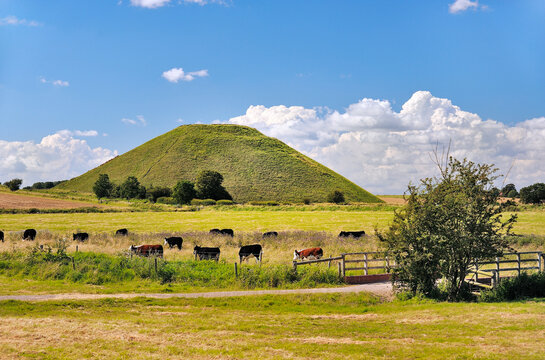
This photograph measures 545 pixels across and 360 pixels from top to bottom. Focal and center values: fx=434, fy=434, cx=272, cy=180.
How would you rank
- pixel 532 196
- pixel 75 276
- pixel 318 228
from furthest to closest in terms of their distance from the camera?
pixel 532 196, pixel 318 228, pixel 75 276

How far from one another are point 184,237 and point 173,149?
131 meters

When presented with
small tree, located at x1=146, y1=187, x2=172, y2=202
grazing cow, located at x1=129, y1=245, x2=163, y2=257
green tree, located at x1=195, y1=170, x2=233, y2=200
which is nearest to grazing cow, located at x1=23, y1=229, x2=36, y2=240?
grazing cow, located at x1=129, y1=245, x2=163, y2=257

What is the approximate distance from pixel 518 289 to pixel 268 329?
12621 millimetres

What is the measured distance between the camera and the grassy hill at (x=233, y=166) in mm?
132000

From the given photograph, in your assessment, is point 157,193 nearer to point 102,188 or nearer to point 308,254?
point 102,188

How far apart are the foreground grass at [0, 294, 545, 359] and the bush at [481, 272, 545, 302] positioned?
6.05 feet

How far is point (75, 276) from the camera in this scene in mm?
22672

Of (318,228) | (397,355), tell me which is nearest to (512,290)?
(397,355)

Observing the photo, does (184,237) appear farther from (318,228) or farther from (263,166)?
(263,166)

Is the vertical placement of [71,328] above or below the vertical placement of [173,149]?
below

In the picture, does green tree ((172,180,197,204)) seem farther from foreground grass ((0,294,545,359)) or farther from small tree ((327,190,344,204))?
foreground grass ((0,294,545,359))

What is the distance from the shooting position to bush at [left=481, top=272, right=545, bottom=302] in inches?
745

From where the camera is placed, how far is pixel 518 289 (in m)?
19.5

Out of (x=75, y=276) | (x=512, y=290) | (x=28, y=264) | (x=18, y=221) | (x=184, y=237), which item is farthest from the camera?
(x=18, y=221)
